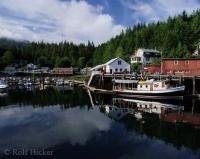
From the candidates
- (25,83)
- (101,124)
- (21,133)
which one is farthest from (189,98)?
(25,83)

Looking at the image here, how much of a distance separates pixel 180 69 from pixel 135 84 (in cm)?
1296

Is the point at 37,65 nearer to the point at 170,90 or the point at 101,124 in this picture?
the point at 170,90

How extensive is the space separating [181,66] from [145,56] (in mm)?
45304

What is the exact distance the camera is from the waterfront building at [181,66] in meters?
85.1

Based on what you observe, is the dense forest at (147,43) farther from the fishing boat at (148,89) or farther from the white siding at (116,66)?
the fishing boat at (148,89)

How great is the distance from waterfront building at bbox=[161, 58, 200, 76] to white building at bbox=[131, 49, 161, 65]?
131 feet

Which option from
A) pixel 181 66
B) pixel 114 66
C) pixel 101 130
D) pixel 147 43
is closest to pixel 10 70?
pixel 147 43

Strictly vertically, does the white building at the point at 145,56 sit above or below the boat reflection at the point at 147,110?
above

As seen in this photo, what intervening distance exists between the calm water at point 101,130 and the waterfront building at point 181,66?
687 inches

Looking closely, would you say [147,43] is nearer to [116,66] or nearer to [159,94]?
[116,66]

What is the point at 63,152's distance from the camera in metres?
35.9

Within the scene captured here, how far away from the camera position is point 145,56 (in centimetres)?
13262

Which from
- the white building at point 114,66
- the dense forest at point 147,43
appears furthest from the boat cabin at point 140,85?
the dense forest at point 147,43

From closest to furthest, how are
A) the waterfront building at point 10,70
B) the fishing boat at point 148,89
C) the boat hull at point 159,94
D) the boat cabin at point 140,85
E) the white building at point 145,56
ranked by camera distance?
the boat hull at point 159,94 → the fishing boat at point 148,89 → the boat cabin at point 140,85 → the white building at point 145,56 → the waterfront building at point 10,70
